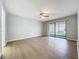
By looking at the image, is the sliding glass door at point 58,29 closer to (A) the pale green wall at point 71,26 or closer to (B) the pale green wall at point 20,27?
(A) the pale green wall at point 71,26

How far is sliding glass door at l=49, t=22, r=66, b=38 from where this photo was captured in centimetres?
837

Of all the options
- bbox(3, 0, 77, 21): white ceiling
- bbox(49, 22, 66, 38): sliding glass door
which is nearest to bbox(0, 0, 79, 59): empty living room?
bbox(49, 22, 66, 38): sliding glass door

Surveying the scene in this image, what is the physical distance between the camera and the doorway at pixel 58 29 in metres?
8.34

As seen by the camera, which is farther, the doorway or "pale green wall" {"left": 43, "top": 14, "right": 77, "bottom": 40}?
the doorway

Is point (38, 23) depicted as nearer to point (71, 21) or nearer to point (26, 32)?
point (26, 32)

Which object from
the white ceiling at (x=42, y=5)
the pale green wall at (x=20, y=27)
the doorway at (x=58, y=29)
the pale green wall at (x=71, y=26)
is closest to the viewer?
the white ceiling at (x=42, y=5)

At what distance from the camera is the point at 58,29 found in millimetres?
9125

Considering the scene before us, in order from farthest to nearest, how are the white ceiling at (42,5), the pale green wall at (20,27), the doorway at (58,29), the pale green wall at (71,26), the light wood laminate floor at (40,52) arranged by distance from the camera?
the doorway at (58,29)
the pale green wall at (71,26)
the pale green wall at (20,27)
the white ceiling at (42,5)
the light wood laminate floor at (40,52)

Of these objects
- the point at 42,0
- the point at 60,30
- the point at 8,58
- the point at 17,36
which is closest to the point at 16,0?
the point at 42,0

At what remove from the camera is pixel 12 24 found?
6742 mm

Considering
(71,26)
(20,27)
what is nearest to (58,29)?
(71,26)

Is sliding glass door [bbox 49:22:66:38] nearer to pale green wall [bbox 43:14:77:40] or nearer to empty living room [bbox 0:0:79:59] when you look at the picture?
empty living room [bbox 0:0:79:59]

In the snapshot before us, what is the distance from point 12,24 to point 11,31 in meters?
0.67

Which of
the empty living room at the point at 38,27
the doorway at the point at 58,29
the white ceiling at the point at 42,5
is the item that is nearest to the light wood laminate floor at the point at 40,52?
the empty living room at the point at 38,27
